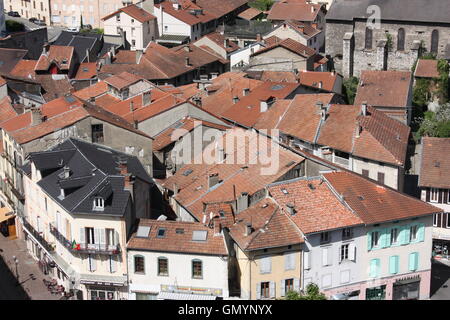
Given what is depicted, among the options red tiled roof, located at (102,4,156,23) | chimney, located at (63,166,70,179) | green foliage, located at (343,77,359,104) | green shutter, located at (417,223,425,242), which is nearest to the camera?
chimney, located at (63,166,70,179)

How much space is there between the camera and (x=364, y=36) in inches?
3401

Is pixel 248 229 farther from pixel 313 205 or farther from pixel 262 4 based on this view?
pixel 262 4

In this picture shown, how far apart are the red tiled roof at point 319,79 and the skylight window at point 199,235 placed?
3397 cm

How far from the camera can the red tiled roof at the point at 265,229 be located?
41406 millimetres

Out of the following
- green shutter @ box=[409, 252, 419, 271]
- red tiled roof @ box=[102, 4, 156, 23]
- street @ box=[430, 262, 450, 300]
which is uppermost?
red tiled roof @ box=[102, 4, 156, 23]

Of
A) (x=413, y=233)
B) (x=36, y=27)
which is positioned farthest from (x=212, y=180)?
(x=36, y=27)

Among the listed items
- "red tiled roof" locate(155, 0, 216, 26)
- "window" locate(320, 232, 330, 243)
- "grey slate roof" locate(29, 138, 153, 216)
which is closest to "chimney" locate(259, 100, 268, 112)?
"grey slate roof" locate(29, 138, 153, 216)

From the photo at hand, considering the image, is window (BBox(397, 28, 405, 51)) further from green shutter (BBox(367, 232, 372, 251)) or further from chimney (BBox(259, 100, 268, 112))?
green shutter (BBox(367, 232, 372, 251))

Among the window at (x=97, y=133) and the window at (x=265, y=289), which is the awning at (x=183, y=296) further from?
the window at (x=97, y=133)

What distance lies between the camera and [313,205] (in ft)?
146

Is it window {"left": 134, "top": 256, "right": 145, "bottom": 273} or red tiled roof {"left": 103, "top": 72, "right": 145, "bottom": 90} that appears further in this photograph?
red tiled roof {"left": 103, "top": 72, "right": 145, "bottom": 90}

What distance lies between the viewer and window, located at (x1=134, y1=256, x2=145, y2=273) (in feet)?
140

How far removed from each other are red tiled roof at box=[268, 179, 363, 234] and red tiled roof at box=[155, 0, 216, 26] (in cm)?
5617

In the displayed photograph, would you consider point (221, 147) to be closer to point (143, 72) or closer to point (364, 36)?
point (143, 72)
